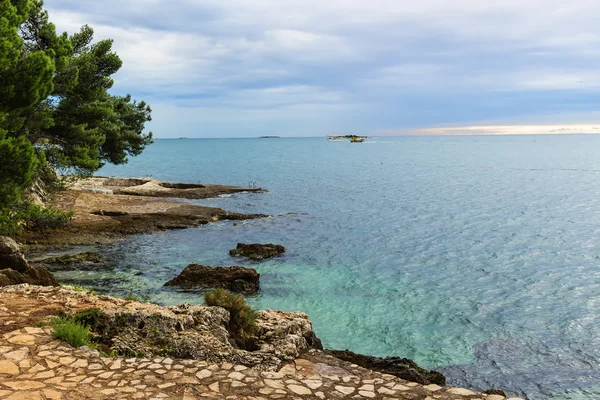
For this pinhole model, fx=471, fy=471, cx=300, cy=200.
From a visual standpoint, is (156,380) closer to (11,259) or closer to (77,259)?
(11,259)

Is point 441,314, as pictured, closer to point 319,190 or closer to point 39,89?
point 39,89

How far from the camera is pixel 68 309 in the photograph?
10.4 metres

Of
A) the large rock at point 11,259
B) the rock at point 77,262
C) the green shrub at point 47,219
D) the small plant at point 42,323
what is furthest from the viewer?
the green shrub at point 47,219

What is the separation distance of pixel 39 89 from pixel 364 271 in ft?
59.5

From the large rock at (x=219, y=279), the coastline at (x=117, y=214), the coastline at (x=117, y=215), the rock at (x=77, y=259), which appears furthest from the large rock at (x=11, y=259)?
the coastline at (x=117, y=215)

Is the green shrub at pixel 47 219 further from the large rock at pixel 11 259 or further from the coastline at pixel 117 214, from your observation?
the large rock at pixel 11 259

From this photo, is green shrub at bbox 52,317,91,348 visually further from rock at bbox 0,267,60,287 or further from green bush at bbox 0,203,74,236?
green bush at bbox 0,203,74,236

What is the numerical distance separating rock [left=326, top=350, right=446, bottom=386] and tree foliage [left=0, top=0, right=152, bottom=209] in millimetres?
13998

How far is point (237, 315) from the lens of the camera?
36.9ft

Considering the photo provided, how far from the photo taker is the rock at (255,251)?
93.5ft

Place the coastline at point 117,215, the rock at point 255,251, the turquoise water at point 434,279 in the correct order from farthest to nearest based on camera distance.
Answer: the coastline at point 117,215 < the rock at point 255,251 < the turquoise water at point 434,279

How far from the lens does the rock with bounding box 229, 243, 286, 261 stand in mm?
28489

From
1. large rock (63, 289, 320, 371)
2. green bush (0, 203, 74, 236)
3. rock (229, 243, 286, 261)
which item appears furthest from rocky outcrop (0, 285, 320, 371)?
rock (229, 243, 286, 261)

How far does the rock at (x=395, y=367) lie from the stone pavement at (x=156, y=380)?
3236mm
